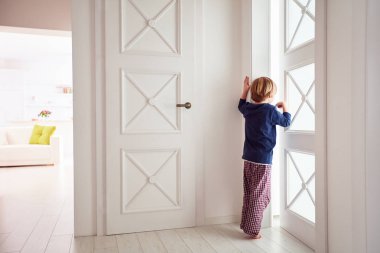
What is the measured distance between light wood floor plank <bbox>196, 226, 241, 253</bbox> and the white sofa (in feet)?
16.8

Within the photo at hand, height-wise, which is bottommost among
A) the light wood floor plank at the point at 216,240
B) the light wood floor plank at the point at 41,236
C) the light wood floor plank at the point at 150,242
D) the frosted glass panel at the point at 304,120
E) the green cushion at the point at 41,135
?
the light wood floor plank at the point at 216,240

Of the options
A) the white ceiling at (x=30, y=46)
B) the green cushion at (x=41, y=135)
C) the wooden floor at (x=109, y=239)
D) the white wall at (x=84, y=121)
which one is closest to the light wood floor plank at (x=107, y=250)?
the wooden floor at (x=109, y=239)

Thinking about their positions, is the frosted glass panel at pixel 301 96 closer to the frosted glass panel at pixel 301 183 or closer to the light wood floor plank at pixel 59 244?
the frosted glass panel at pixel 301 183

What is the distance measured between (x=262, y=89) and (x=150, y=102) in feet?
3.11

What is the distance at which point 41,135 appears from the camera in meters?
7.00

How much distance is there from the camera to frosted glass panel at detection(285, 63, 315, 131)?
7.38 feet

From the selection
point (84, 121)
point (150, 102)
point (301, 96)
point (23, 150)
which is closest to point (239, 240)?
point (301, 96)

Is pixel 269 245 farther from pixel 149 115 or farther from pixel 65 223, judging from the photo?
pixel 65 223

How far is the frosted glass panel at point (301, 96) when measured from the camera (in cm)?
225

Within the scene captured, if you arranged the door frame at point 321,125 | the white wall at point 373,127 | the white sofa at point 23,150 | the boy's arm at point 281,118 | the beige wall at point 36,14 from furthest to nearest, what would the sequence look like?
1. the white sofa at point 23,150
2. the beige wall at point 36,14
3. the boy's arm at point 281,118
4. the door frame at point 321,125
5. the white wall at point 373,127

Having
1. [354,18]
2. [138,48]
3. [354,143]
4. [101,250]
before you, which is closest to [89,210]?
[101,250]

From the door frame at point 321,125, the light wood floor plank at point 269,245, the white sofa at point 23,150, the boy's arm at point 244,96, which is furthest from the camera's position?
the white sofa at point 23,150

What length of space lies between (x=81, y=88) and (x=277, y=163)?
6.08ft

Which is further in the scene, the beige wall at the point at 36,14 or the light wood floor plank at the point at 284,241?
the beige wall at the point at 36,14
